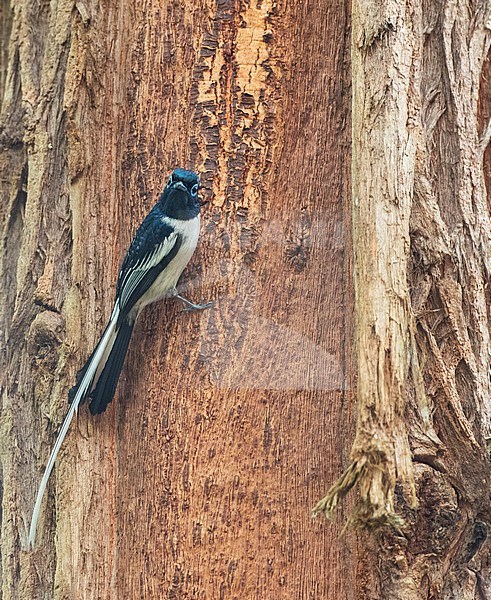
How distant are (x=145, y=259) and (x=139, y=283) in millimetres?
79

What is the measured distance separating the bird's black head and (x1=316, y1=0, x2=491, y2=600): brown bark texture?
0.47 metres

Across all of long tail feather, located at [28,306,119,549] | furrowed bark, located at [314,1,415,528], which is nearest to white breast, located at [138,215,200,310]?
long tail feather, located at [28,306,119,549]

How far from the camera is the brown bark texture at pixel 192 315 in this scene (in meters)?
2.32

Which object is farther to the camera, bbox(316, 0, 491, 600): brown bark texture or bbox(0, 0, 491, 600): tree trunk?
bbox(0, 0, 491, 600): tree trunk

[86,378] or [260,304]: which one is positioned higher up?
[260,304]

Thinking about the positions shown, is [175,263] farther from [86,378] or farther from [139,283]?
[86,378]

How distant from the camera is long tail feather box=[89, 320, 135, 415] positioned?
8.13 feet

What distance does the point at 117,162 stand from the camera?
266 cm

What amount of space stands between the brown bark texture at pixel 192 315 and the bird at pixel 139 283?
0.14 feet

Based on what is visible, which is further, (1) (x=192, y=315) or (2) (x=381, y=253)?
(1) (x=192, y=315)

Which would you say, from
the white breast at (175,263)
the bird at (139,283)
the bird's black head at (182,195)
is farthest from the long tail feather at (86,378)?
the bird's black head at (182,195)

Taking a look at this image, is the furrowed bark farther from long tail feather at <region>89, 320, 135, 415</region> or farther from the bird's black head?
long tail feather at <region>89, 320, 135, 415</region>

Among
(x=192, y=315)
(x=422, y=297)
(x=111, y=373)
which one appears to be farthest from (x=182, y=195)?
(x=422, y=297)

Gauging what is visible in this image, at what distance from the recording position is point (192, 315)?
2.41 meters
